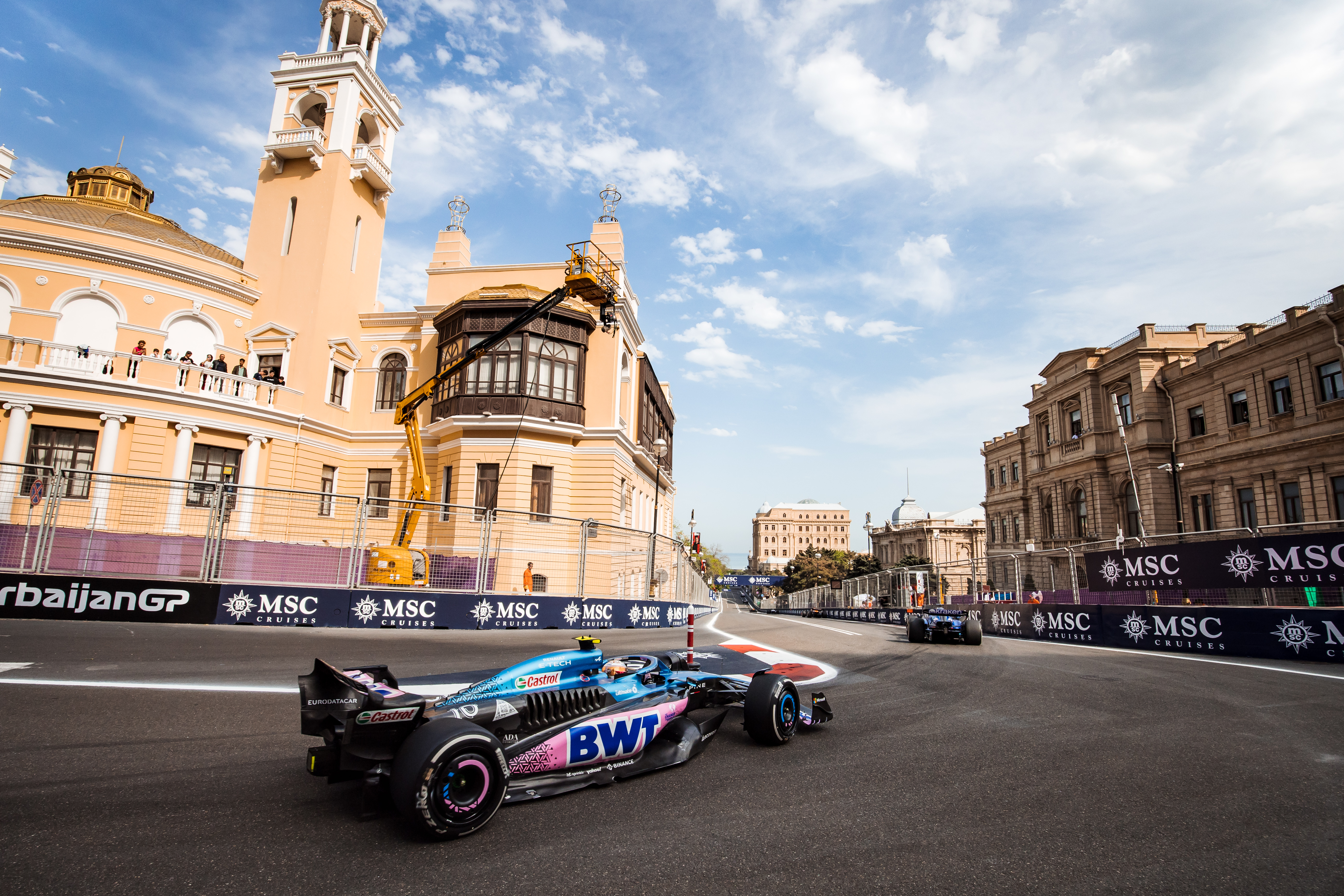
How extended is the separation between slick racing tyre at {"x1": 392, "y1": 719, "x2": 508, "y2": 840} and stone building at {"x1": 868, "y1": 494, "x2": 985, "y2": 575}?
108 m

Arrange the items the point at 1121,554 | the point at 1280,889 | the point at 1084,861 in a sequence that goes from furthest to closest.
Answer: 1. the point at 1121,554
2. the point at 1084,861
3. the point at 1280,889

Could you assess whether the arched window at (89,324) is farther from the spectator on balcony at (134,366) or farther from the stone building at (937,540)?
the stone building at (937,540)

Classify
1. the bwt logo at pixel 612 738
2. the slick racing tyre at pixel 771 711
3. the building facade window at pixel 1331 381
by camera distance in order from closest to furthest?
the bwt logo at pixel 612 738, the slick racing tyre at pixel 771 711, the building facade window at pixel 1331 381

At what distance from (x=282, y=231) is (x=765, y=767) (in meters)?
33.4

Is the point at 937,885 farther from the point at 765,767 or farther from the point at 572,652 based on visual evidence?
the point at 572,652

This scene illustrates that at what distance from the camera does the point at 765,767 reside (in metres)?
4.68

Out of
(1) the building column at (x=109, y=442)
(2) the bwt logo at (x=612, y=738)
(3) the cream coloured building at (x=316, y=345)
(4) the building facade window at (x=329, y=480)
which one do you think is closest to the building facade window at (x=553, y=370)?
(3) the cream coloured building at (x=316, y=345)

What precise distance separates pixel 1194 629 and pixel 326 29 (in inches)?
1707

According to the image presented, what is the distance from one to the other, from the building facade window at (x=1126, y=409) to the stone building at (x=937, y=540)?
2382 inches

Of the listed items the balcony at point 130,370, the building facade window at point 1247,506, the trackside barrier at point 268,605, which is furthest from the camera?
the building facade window at point 1247,506

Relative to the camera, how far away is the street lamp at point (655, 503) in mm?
19750

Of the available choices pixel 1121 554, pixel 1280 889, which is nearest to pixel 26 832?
pixel 1280 889

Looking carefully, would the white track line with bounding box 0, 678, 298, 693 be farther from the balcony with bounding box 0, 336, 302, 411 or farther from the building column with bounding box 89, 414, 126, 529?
the balcony with bounding box 0, 336, 302, 411

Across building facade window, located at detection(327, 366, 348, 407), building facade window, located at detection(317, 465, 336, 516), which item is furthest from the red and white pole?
building facade window, located at detection(327, 366, 348, 407)
